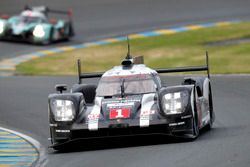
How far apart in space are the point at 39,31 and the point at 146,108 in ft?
71.2

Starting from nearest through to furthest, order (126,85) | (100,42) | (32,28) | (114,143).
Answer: (114,143), (126,85), (32,28), (100,42)

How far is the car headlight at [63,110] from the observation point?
12.5 meters

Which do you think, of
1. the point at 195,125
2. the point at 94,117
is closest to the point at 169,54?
the point at 195,125

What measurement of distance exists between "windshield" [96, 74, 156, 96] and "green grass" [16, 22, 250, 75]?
9.50 meters

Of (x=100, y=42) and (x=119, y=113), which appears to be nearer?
(x=119, y=113)

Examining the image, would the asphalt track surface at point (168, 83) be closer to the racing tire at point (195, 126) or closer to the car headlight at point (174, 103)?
the racing tire at point (195, 126)

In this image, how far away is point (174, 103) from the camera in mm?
12352

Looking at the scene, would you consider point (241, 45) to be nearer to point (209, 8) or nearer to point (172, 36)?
point (172, 36)

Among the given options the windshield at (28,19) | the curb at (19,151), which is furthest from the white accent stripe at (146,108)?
the windshield at (28,19)

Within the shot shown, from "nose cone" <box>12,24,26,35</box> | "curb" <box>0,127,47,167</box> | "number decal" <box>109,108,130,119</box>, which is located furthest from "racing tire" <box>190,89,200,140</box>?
"nose cone" <box>12,24,26,35</box>

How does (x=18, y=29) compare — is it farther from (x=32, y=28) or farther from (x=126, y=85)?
(x=126, y=85)

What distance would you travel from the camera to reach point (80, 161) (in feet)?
36.8

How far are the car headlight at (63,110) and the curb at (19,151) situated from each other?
62 cm

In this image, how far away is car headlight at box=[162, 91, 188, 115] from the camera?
484 inches
